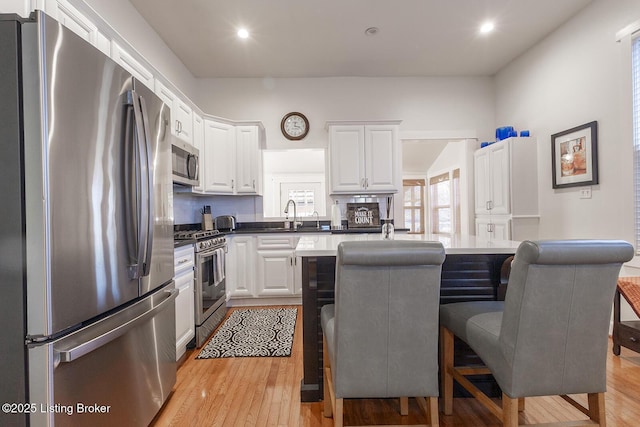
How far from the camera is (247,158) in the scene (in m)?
4.14

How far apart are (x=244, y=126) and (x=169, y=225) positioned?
2.47 metres

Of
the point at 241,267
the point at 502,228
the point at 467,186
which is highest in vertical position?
the point at 467,186

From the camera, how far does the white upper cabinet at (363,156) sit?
423 cm

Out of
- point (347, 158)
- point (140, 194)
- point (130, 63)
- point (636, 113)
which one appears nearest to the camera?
point (140, 194)

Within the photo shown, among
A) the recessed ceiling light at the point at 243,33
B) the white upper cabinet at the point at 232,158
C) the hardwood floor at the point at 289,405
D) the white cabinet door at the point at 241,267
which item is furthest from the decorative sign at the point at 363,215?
the hardwood floor at the point at 289,405

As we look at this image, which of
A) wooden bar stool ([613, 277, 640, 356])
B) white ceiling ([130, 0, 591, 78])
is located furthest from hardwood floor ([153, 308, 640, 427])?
white ceiling ([130, 0, 591, 78])

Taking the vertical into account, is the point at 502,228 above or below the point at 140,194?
below

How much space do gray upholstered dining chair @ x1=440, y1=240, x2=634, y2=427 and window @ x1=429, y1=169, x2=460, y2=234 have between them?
4.97m

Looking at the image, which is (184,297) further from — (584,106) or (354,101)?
(584,106)

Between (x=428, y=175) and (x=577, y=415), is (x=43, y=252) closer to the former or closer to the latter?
(x=577, y=415)

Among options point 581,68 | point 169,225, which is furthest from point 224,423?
point 581,68

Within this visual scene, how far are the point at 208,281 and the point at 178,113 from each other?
5.25ft

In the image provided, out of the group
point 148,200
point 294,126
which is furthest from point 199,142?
point 148,200

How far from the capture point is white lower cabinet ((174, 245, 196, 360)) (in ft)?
7.72
